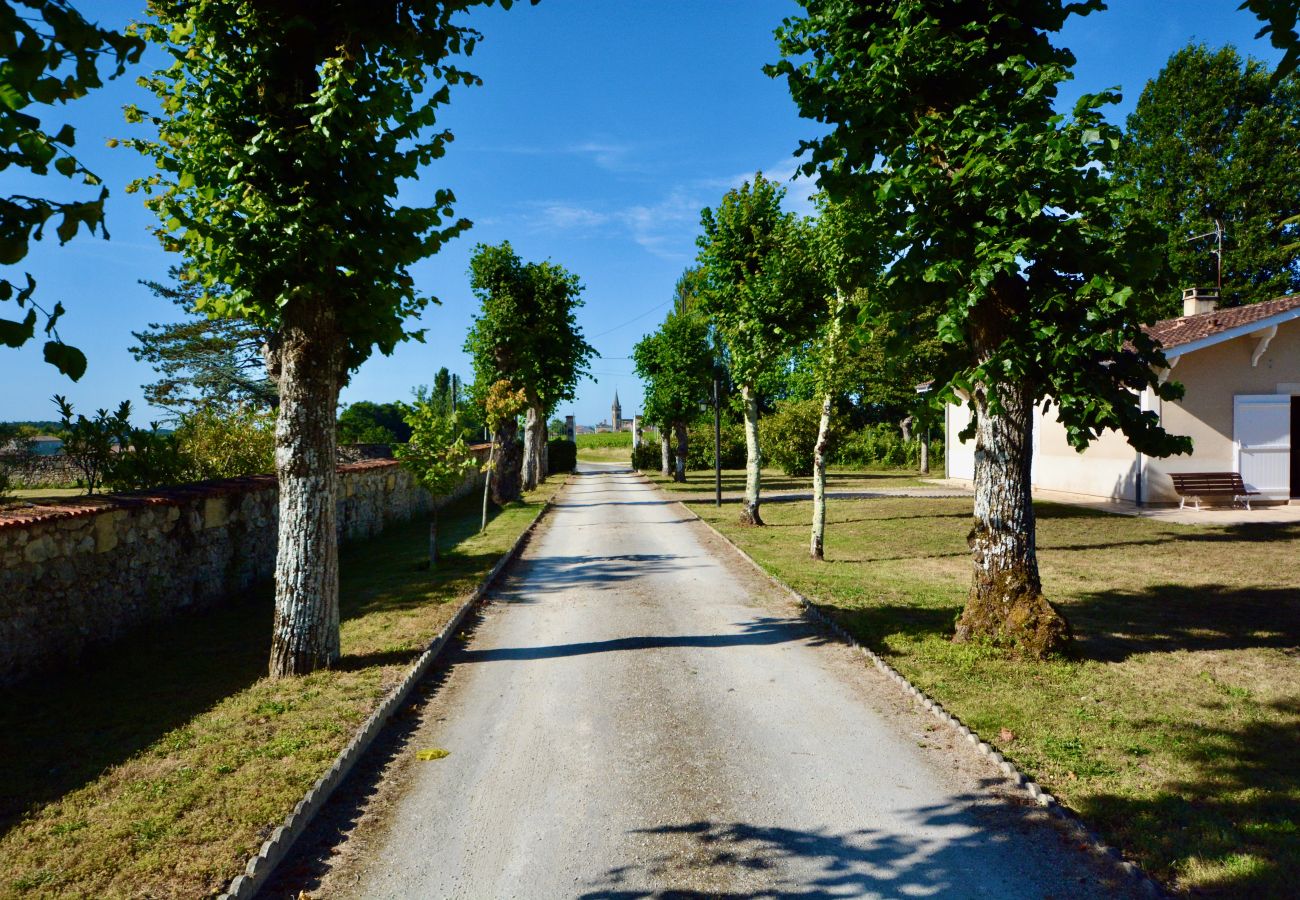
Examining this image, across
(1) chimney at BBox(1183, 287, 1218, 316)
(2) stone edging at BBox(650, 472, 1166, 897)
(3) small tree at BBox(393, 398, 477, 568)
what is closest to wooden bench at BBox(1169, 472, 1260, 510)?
(1) chimney at BBox(1183, 287, 1218, 316)

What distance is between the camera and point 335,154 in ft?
20.6

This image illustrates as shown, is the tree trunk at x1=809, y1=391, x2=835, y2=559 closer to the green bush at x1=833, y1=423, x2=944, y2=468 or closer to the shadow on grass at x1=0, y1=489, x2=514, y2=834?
the shadow on grass at x1=0, y1=489, x2=514, y2=834

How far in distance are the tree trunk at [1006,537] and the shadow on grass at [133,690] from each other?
587 centimetres

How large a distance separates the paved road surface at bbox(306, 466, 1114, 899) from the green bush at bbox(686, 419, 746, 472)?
1446 inches

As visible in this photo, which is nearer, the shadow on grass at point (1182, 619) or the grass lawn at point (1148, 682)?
the grass lawn at point (1148, 682)

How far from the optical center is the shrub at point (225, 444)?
12.9 m

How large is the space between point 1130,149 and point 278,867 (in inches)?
1650

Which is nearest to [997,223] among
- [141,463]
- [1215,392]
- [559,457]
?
[141,463]

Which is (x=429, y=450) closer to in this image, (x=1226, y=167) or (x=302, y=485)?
(x=302, y=485)

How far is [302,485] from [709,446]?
39.8 meters

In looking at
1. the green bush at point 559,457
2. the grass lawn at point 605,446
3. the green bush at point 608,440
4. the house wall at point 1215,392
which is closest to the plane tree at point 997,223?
the house wall at point 1215,392

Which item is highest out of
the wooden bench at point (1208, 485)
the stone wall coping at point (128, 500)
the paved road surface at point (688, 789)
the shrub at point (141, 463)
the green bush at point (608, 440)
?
the green bush at point (608, 440)

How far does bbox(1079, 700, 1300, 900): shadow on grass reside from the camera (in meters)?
3.64

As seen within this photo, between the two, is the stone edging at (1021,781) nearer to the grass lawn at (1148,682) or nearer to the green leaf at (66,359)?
the grass lawn at (1148,682)
